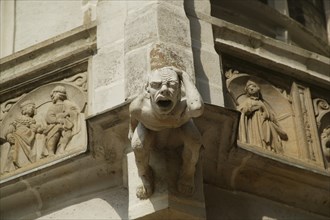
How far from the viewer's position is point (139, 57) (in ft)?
19.5

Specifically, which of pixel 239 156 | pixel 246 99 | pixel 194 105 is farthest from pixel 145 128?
pixel 246 99

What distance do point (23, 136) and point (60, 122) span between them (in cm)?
28

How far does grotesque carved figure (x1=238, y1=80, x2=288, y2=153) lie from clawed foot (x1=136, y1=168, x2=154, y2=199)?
0.90 metres

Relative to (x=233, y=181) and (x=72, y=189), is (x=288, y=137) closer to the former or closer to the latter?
(x=233, y=181)

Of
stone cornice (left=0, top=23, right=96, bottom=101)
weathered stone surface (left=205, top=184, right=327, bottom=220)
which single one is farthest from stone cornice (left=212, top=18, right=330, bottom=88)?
weathered stone surface (left=205, top=184, right=327, bottom=220)

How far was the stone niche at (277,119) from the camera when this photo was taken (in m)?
6.31

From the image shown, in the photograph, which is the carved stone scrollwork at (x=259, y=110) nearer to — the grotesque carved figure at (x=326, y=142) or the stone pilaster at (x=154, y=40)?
the grotesque carved figure at (x=326, y=142)

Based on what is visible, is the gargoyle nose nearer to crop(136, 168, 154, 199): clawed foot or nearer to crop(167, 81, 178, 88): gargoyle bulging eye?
crop(167, 81, 178, 88): gargoyle bulging eye

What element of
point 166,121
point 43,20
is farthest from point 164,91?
point 43,20

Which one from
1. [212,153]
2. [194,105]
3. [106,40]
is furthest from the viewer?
[106,40]

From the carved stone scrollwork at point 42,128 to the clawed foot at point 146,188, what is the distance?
2.53ft

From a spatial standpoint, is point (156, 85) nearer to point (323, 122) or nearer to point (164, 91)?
point (164, 91)

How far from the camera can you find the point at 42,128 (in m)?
6.44

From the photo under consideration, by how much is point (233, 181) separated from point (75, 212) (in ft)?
3.12
